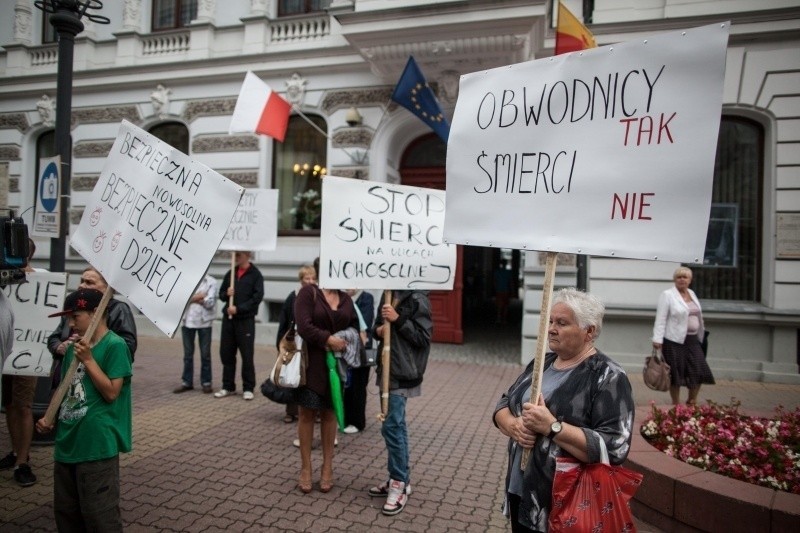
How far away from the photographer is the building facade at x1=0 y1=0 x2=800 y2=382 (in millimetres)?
8523

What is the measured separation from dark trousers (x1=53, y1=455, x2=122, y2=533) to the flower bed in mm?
3857

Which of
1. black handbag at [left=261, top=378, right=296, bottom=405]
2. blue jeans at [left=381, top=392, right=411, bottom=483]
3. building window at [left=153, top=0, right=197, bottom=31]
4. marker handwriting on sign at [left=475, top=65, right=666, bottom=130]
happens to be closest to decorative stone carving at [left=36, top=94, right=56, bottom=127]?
building window at [left=153, top=0, right=197, bottom=31]

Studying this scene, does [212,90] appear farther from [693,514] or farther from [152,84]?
[693,514]

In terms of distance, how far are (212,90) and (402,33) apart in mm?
4965

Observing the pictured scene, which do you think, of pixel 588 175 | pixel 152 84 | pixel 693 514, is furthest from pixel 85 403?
pixel 152 84

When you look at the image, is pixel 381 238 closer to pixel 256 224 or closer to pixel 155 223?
pixel 155 223

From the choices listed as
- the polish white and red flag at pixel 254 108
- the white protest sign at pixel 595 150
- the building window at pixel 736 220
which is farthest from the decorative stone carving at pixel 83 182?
the building window at pixel 736 220

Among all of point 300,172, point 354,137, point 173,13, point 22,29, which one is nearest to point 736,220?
point 354,137

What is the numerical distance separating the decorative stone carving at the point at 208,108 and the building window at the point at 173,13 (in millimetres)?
2193

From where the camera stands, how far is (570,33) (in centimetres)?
682

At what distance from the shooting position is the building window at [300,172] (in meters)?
11.4

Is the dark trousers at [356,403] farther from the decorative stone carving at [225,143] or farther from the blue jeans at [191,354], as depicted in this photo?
the decorative stone carving at [225,143]

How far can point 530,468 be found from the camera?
229 cm

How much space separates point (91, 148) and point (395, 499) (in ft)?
40.7
